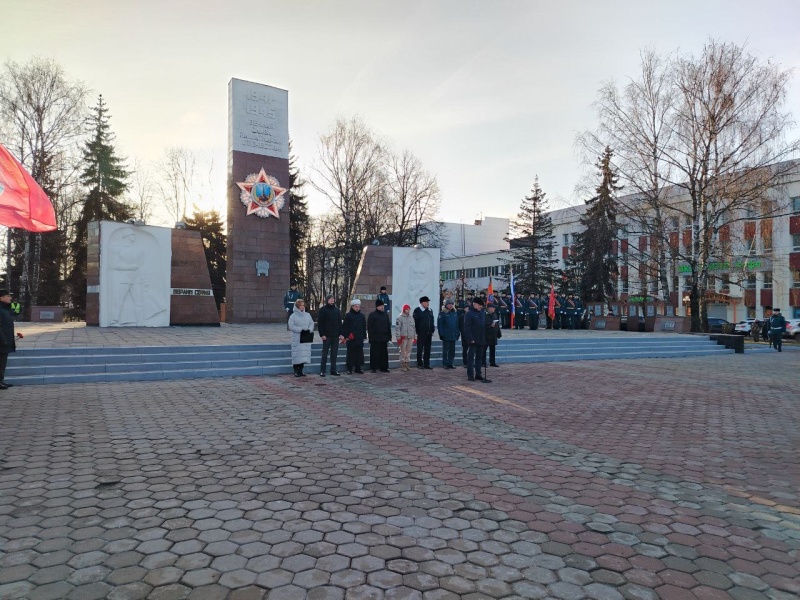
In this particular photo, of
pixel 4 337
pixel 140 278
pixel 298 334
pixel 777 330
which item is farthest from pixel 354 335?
pixel 777 330

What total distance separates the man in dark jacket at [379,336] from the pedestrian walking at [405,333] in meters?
0.44

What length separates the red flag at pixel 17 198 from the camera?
7383mm

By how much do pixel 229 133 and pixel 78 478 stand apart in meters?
22.5

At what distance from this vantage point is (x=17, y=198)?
7520mm

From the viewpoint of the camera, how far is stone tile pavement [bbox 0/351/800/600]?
119 inches

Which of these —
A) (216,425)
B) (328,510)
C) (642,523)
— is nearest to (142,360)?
(216,425)

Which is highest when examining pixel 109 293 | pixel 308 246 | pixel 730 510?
pixel 308 246

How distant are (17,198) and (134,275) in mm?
12309

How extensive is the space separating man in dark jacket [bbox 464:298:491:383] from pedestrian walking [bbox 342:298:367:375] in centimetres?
251

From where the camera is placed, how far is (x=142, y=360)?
38.4 ft

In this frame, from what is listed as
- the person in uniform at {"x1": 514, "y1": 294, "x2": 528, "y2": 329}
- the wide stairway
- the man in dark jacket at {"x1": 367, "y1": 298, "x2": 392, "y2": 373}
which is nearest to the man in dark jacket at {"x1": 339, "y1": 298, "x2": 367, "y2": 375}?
the man in dark jacket at {"x1": 367, "y1": 298, "x2": 392, "y2": 373}

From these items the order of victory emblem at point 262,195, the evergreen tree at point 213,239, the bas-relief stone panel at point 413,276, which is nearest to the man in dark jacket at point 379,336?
the bas-relief stone panel at point 413,276

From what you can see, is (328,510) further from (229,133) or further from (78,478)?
(229,133)

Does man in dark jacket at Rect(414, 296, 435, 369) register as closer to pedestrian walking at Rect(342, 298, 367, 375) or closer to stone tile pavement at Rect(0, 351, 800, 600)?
pedestrian walking at Rect(342, 298, 367, 375)
